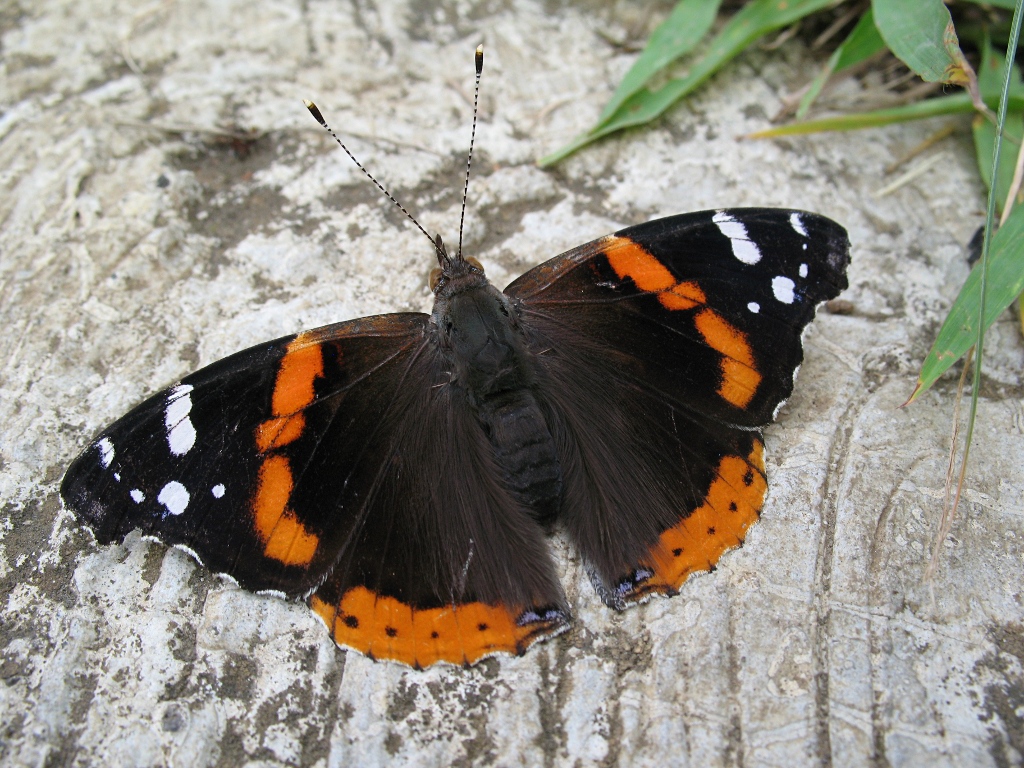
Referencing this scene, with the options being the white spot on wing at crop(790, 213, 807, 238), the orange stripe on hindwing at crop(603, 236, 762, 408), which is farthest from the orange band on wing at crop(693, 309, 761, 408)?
the white spot on wing at crop(790, 213, 807, 238)

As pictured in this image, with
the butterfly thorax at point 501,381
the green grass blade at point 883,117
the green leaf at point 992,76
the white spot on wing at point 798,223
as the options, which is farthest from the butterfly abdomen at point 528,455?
the green leaf at point 992,76

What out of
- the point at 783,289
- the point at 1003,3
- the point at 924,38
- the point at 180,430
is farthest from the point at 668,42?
the point at 180,430

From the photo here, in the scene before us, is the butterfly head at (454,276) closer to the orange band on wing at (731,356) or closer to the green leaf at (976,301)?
the orange band on wing at (731,356)

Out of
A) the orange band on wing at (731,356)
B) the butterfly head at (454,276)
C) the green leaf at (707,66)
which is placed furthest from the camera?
the green leaf at (707,66)

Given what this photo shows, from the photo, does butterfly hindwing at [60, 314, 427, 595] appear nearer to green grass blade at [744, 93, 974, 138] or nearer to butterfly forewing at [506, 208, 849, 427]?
butterfly forewing at [506, 208, 849, 427]

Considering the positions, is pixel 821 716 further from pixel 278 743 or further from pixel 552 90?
pixel 552 90

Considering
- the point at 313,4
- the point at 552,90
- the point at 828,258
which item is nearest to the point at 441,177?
the point at 552,90
